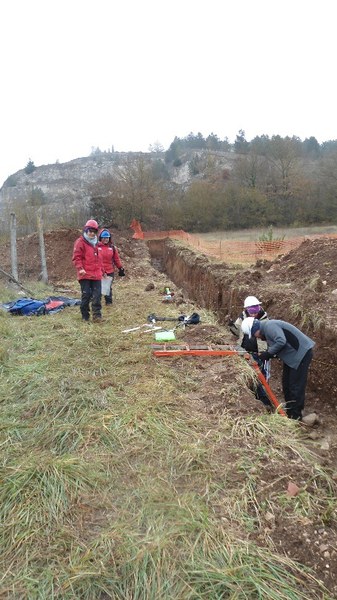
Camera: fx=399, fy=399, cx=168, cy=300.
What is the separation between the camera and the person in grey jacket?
16.1 ft

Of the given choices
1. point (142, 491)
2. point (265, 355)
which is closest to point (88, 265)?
point (265, 355)

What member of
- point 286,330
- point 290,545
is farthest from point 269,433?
point 286,330

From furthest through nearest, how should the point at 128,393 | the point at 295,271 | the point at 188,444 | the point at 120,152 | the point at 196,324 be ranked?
the point at 120,152 < the point at 295,271 < the point at 196,324 < the point at 128,393 < the point at 188,444

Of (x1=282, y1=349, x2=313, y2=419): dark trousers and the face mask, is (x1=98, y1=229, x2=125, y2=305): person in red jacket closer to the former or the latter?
the face mask

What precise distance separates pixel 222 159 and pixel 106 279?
65.8m

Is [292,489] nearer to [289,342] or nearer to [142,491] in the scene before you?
[142,491]

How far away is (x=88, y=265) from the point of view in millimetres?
6867

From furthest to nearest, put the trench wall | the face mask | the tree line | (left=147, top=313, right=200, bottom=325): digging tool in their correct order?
the tree line < the trench wall < (left=147, top=313, right=200, bottom=325): digging tool < the face mask

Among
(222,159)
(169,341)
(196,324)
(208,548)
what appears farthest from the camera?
(222,159)

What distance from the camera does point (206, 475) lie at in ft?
9.11

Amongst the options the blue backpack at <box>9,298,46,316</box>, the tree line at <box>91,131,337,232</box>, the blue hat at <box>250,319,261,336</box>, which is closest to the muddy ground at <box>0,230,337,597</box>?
the blue hat at <box>250,319,261,336</box>

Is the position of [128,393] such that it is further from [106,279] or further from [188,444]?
[106,279]

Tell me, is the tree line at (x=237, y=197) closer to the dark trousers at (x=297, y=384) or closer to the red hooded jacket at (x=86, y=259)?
the red hooded jacket at (x=86, y=259)

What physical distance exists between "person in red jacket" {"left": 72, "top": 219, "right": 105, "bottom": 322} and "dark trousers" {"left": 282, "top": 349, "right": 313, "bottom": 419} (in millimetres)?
3362
